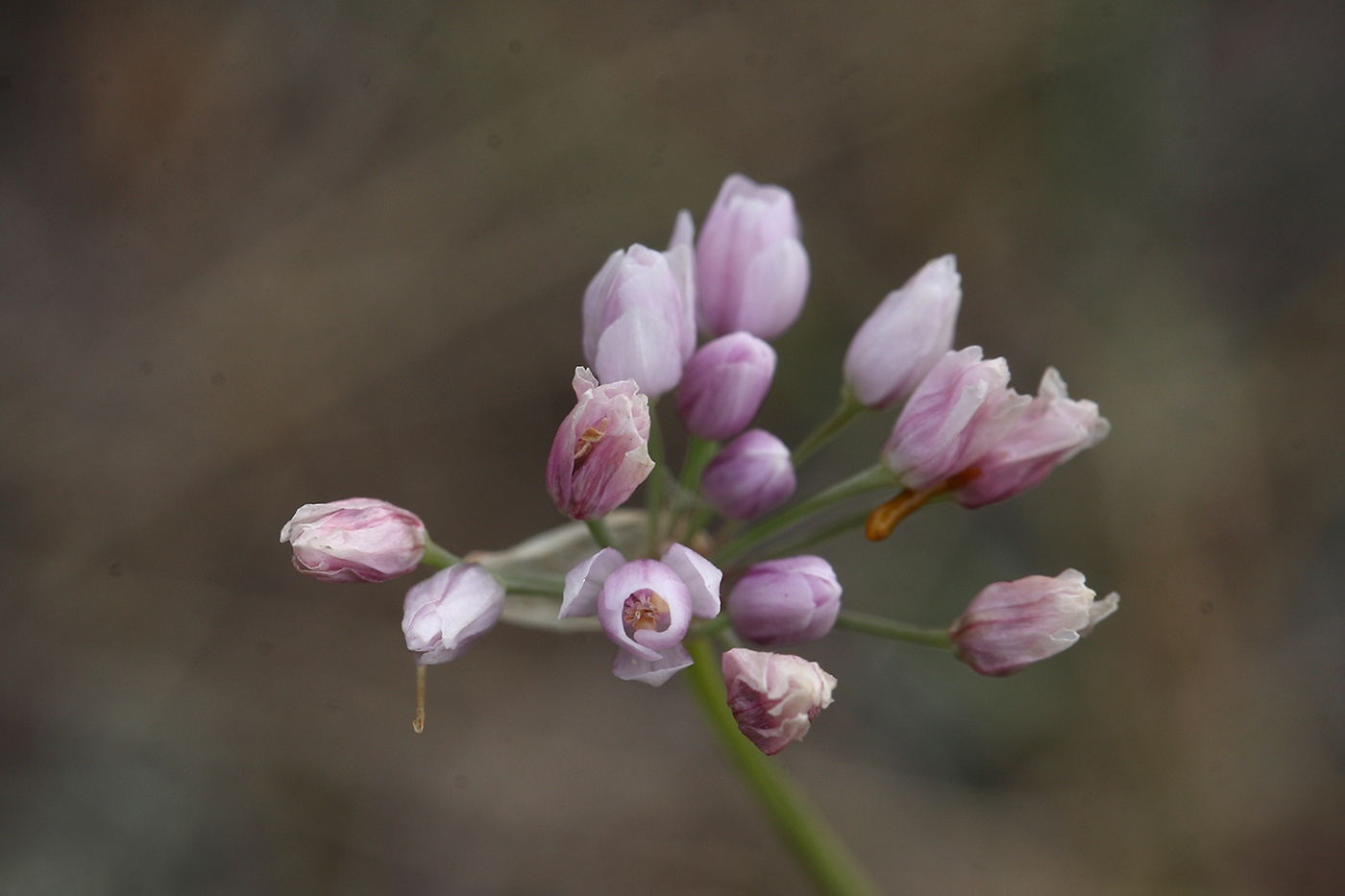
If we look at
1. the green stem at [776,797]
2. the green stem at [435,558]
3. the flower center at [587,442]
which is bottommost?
the green stem at [776,797]

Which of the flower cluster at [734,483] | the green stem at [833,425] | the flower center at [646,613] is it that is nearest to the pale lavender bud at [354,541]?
the flower cluster at [734,483]

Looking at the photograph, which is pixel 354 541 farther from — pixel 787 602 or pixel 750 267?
pixel 750 267

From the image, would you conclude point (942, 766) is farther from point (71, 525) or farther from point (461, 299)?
point (71, 525)

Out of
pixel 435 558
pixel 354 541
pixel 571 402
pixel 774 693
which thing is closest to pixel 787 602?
pixel 774 693

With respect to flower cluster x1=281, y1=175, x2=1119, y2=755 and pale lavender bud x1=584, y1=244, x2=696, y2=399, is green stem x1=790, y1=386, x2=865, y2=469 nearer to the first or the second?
flower cluster x1=281, y1=175, x2=1119, y2=755

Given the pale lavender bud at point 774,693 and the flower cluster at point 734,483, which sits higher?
the flower cluster at point 734,483

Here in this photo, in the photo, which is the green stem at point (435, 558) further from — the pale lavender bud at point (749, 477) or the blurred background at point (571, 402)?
the blurred background at point (571, 402)
